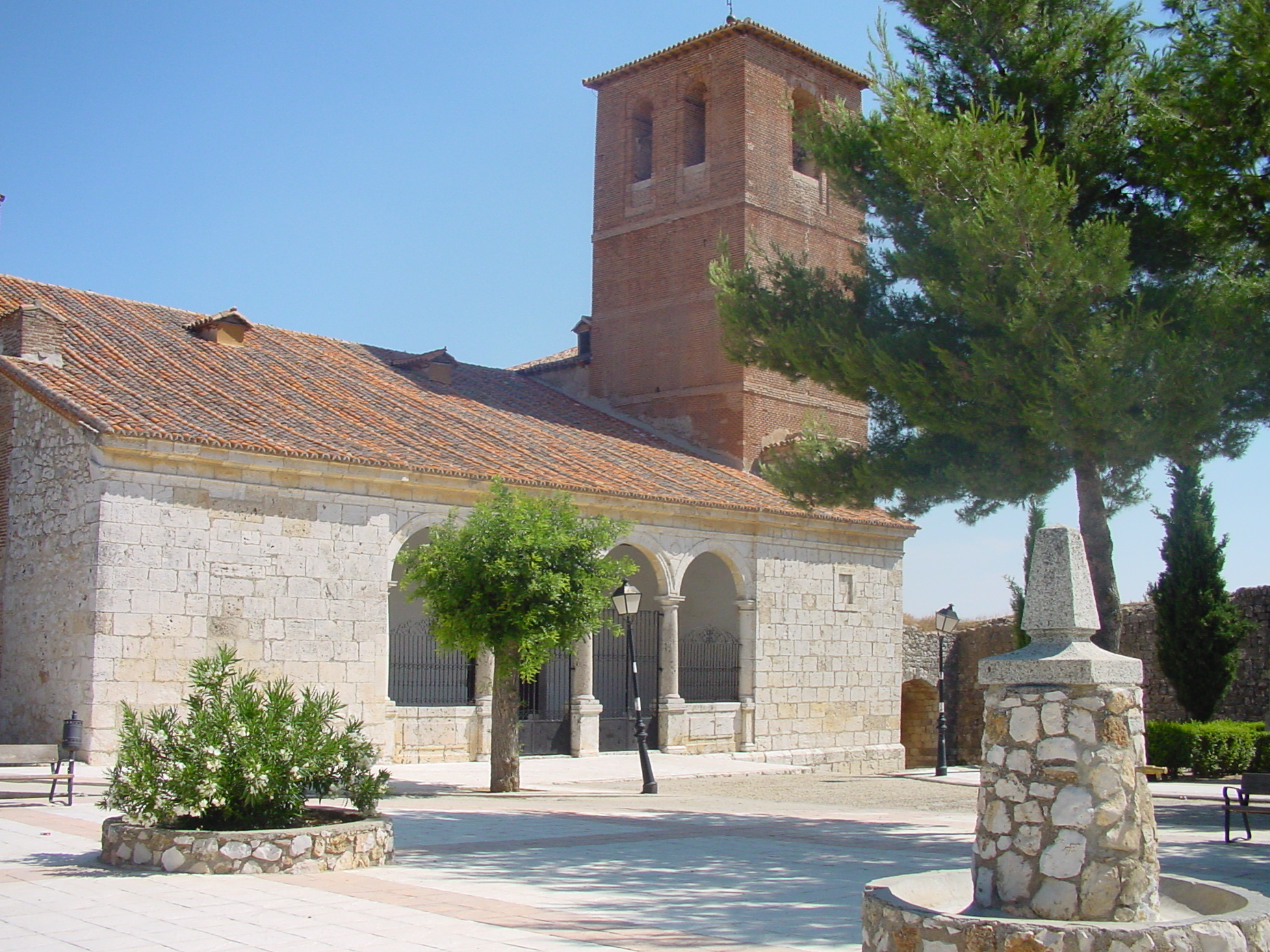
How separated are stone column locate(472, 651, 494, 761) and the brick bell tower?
295 inches

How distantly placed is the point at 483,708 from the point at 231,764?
10051 millimetres

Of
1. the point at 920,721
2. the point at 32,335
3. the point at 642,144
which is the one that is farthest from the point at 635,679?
the point at 642,144

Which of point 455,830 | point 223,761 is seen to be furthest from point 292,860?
point 455,830

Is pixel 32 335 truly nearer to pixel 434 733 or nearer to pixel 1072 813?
pixel 434 733

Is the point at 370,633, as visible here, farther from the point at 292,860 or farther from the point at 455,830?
the point at 292,860

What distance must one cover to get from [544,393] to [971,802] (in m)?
12.7

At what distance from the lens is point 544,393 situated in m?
25.2

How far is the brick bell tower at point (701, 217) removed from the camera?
24344 millimetres

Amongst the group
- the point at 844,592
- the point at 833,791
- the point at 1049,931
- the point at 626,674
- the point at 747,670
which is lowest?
the point at 833,791

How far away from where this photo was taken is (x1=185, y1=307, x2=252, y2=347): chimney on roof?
19609 millimetres

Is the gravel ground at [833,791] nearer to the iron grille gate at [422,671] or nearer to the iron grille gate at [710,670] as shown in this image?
the iron grille gate at [710,670]

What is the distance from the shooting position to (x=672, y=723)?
65.4 feet

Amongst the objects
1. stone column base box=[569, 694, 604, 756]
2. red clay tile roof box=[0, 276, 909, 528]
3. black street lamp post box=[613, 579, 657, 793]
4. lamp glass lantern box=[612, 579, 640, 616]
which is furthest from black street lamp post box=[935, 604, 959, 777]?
lamp glass lantern box=[612, 579, 640, 616]

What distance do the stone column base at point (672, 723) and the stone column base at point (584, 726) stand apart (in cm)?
128
